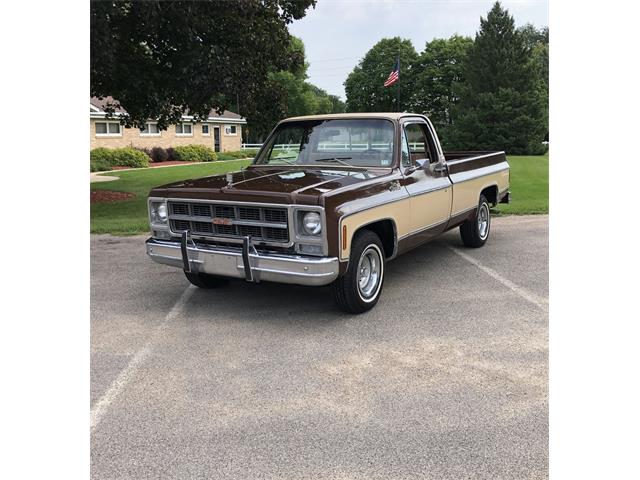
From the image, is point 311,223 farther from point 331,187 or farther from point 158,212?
point 158,212

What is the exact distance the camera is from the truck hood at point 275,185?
5.15 meters

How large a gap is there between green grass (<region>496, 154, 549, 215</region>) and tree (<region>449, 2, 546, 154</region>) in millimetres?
8081

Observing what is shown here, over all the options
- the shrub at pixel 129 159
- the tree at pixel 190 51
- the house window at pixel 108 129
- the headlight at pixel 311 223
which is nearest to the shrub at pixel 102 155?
the shrub at pixel 129 159

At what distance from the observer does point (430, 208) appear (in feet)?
22.1

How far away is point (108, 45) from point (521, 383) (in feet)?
28.8

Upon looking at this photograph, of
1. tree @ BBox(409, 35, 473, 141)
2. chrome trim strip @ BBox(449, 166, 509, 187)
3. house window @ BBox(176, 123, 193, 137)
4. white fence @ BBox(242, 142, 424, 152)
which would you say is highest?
tree @ BBox(409, 35, 473, 141)

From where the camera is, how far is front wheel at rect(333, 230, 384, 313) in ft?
17.7

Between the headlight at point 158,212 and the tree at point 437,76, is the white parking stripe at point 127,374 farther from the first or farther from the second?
the tree at point 437,76

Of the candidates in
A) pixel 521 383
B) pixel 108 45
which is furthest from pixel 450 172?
pixel 108 45

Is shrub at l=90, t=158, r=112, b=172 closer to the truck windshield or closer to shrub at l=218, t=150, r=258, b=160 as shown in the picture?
shrub at l=218, t=150, r=258, b=160

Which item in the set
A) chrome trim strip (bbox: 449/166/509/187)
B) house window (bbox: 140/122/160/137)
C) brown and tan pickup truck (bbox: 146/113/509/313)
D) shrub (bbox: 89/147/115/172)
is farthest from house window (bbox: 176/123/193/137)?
brown and tan pickup truck (bbox: 146/113/509/313)

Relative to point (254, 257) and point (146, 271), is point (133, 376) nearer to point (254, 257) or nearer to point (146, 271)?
point (254, 257)

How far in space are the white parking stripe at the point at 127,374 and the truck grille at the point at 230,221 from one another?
88cm

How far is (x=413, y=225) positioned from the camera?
21.0 ft
